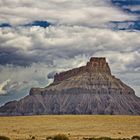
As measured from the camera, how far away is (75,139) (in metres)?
48.8

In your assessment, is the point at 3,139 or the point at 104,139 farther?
the point at 104,139

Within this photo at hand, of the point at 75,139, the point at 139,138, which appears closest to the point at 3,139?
the point at 75,139

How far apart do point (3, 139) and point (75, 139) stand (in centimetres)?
973

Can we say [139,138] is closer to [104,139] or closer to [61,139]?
[104,139]

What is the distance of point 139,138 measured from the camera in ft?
161

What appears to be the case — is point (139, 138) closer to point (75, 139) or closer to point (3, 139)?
point (75, 139)

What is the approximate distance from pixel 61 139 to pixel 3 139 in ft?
19.7

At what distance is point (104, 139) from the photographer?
47188 mm

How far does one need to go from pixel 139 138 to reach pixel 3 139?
1643cm

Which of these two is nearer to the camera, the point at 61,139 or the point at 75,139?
the point at 61,139

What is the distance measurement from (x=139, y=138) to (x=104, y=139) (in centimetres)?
474

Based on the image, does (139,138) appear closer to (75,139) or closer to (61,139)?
(75,139)

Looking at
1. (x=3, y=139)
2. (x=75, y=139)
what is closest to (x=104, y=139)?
(x=75, y=139)

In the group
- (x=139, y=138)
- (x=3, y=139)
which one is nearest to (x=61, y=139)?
(x=3, y=139)
